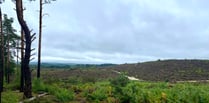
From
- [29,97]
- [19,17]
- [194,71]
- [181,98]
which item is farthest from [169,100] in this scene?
[194,71]

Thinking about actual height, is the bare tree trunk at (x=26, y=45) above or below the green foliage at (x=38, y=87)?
above

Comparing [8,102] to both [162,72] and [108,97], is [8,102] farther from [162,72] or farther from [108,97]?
[162,72]

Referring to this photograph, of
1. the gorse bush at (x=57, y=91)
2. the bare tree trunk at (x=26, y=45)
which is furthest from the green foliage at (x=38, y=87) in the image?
the bare tree trunk at (x=26, y=45)

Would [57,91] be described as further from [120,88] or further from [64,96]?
[120,88]

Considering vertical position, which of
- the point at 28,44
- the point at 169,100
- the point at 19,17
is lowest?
the point at 169,100

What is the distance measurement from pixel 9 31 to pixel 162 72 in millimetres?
20893

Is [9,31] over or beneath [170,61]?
over

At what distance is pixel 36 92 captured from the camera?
2320 centimetres

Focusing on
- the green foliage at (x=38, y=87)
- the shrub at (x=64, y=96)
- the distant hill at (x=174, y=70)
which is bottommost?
the shrub at (x=64, y=96)

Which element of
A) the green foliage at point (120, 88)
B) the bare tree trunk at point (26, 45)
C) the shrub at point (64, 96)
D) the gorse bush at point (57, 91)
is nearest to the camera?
the bare tree trunk at point (26, 45)

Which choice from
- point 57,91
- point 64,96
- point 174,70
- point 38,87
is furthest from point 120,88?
point 174,70

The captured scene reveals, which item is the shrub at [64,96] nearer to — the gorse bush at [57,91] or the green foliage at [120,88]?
the gorse bush at [57,91]

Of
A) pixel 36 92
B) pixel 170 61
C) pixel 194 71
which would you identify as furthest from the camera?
pixel 170 61

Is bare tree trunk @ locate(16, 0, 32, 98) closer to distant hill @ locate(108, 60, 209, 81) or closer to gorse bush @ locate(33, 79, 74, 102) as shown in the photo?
gorse bush @ locate(33, 79, 74, 102)
